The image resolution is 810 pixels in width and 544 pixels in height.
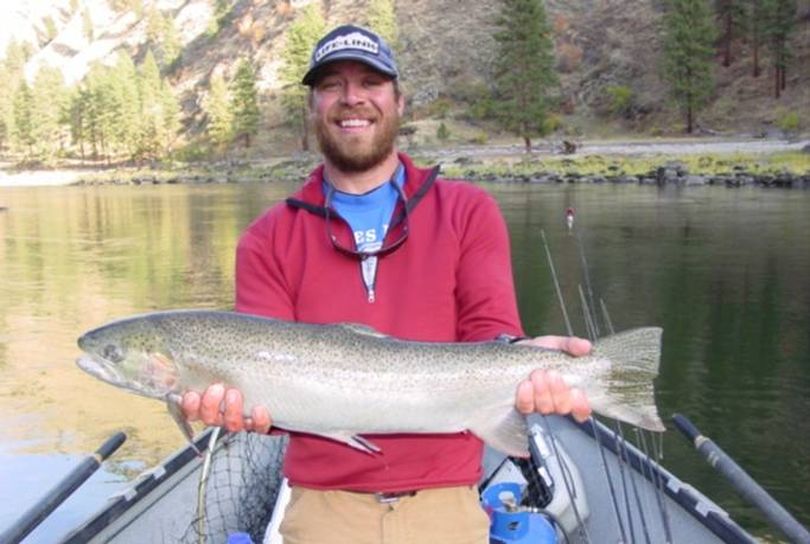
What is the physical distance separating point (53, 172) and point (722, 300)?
319 ft

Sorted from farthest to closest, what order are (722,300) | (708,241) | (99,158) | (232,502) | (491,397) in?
(99,158), (708,241), (722,300), (232,502), (491,397)

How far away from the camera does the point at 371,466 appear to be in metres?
3.66

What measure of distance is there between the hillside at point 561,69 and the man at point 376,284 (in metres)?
69.5

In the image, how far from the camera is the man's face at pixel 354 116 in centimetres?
390

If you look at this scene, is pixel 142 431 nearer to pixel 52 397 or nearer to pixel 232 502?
pixel 52 397

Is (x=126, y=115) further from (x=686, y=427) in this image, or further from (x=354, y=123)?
(x=354, y=123)

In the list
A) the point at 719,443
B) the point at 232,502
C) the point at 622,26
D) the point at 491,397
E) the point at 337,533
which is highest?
the point at 622,26

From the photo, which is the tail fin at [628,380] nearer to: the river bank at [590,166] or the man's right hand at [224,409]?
the man's right hand at [224,409]

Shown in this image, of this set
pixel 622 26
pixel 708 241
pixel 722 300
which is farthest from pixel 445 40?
pixel 722 300

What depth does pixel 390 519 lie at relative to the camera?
3.69 metres

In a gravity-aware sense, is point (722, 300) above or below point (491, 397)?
below

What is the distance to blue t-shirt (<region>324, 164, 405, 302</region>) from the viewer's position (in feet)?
12.8

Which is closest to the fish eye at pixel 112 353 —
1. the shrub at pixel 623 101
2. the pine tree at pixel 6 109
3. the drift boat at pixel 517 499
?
the drift boat at pixel 517 499

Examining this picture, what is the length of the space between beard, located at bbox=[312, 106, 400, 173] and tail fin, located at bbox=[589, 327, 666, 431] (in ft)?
4.27
